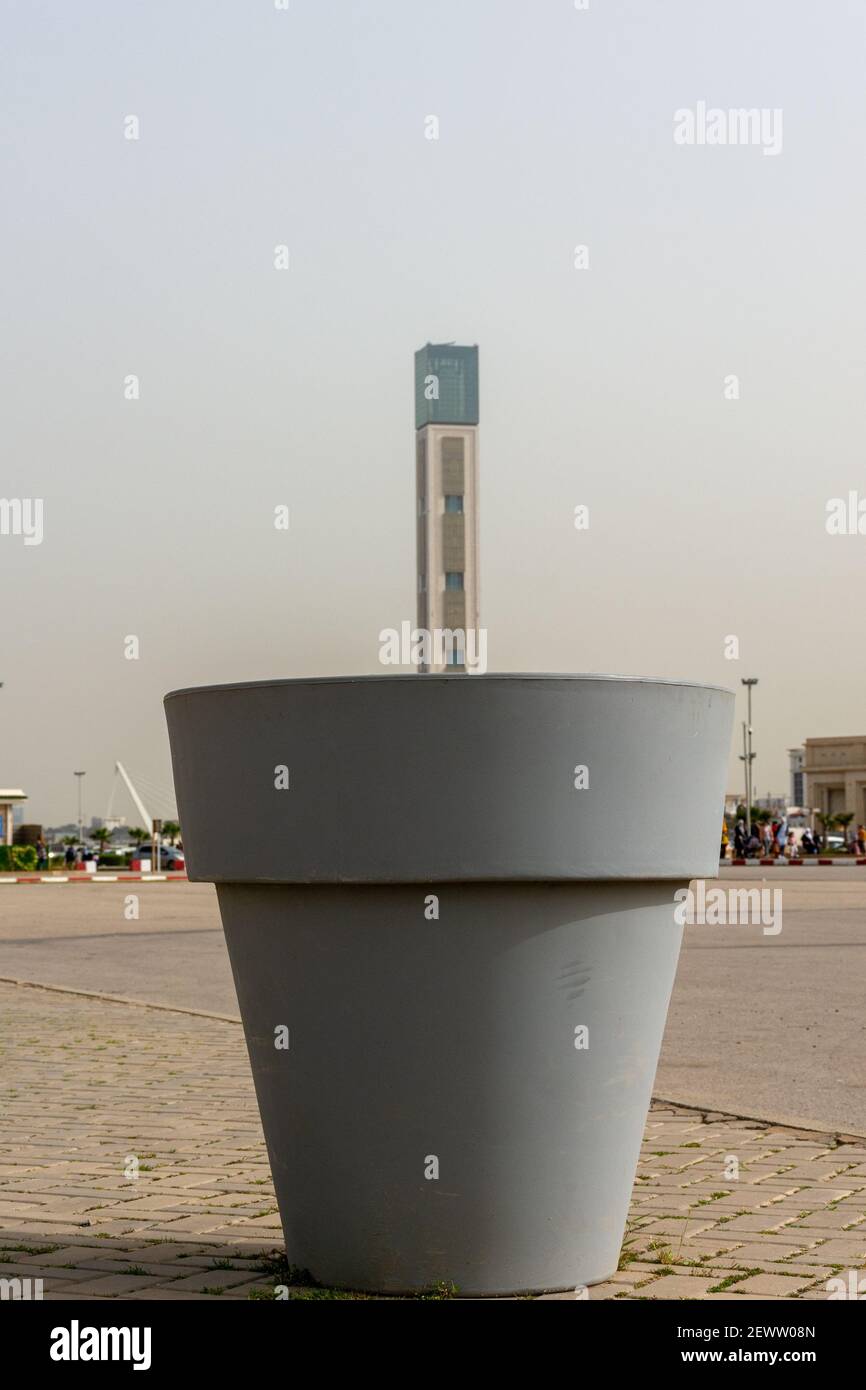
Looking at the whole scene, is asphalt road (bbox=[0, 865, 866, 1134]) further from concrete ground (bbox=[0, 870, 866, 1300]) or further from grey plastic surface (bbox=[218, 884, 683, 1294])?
grey plastic surface (bbox=[218, 884, 683, 1294])

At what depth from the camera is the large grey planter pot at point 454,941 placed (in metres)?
3.92

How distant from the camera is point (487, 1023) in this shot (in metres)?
3.96

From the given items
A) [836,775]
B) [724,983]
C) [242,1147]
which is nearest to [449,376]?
[724,983]

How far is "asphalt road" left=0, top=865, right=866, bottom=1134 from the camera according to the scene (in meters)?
7.89

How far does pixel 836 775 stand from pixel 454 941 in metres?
114

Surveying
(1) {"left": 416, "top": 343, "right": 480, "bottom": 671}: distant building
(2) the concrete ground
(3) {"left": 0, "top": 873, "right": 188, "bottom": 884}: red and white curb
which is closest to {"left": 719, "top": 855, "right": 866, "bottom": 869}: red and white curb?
(1) {"left": 416, "top": 343, "right": 480, "bottom": 671}: distant building

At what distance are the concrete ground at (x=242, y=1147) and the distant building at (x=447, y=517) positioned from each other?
45153 mm

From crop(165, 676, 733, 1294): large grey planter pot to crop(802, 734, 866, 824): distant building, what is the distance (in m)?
110

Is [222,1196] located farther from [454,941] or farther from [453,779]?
[453,779]
